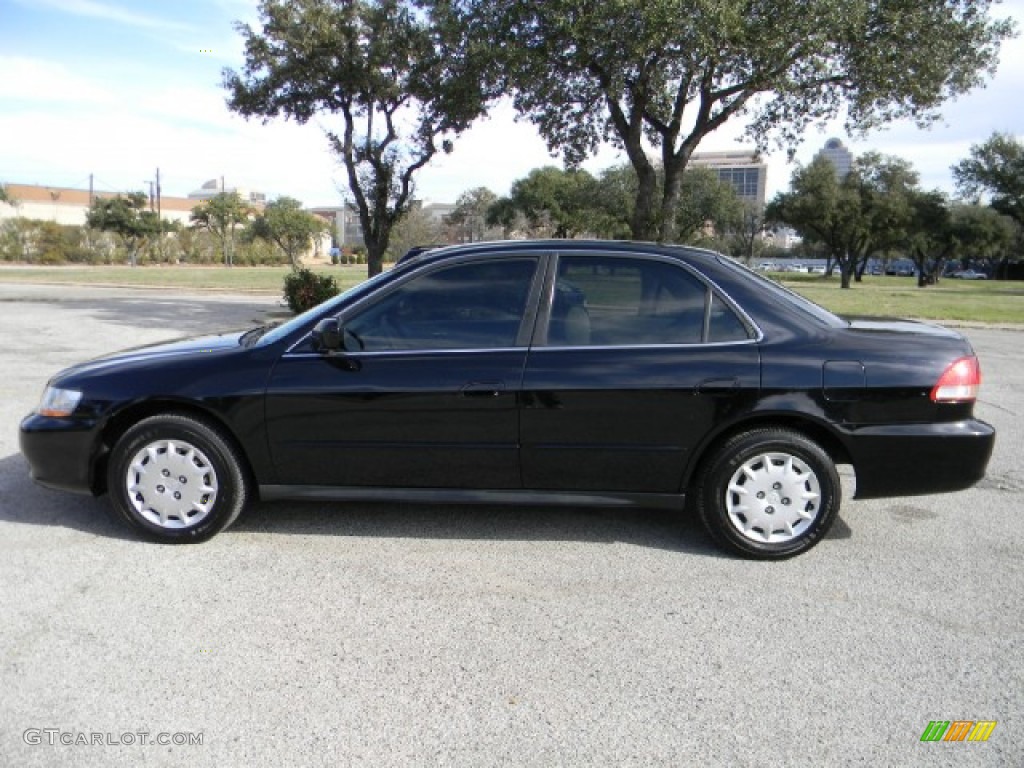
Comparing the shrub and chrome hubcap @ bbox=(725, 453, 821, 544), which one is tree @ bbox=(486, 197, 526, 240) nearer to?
the shrub

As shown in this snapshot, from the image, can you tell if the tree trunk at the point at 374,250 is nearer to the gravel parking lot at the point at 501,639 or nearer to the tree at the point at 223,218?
the gravel parking lot at the point at 501,639

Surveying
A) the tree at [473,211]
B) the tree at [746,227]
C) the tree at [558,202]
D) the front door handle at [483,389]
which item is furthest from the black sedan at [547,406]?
the tree at [746,227]

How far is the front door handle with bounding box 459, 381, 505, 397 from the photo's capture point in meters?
3.71

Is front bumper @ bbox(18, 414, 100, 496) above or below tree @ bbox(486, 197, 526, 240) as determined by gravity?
below

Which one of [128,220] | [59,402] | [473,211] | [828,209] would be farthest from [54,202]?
[59,402]

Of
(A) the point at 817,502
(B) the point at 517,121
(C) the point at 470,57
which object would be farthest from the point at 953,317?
(A) the point at 817,502

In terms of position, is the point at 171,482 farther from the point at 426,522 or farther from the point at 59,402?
the point at 426,522

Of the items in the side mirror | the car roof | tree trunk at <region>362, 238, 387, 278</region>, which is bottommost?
the side mirror

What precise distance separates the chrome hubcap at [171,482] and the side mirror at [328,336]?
2.85 feet

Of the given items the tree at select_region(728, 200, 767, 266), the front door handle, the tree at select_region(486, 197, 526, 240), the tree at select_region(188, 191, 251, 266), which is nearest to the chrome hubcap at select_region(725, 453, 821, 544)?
the front door handle

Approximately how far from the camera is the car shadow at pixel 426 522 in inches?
160

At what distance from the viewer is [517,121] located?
17.0 metres

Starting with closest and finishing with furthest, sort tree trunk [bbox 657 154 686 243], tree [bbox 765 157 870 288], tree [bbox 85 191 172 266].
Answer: tree trunk [bbox 657 154 686 243] < tree [bbox 765 157 870 288] < tree [bbox 85 191 172 266]

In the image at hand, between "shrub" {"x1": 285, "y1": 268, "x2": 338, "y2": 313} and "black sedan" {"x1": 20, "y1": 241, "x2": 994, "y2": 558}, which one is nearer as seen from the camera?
"black sedan" {"x1": 20, "y1": 241, "x2": 994, "y2": 558}
